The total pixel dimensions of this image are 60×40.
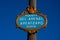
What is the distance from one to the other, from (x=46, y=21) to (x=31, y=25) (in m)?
0.33

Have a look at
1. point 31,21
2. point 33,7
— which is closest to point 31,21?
point 31,21

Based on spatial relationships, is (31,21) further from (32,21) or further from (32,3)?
(32,3)

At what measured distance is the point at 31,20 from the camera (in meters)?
2.77

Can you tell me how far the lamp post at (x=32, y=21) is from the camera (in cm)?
272

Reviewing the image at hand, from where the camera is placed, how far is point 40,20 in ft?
9.14

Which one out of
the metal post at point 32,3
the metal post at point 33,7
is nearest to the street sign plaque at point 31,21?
the metal post at point 33,7

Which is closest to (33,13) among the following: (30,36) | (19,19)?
(19,19)

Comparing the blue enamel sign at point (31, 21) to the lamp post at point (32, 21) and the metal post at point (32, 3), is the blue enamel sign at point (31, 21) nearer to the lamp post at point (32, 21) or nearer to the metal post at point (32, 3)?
the lamp post at point (32, 21)

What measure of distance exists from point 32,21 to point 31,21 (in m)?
0.02

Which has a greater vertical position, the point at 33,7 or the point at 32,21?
the point at 33,7

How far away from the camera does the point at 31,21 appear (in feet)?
9.05

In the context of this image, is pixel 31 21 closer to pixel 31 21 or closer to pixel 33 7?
pixel 31 21

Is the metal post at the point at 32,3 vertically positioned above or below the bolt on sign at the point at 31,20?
above

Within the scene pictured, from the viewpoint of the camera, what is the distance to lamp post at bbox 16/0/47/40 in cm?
272
